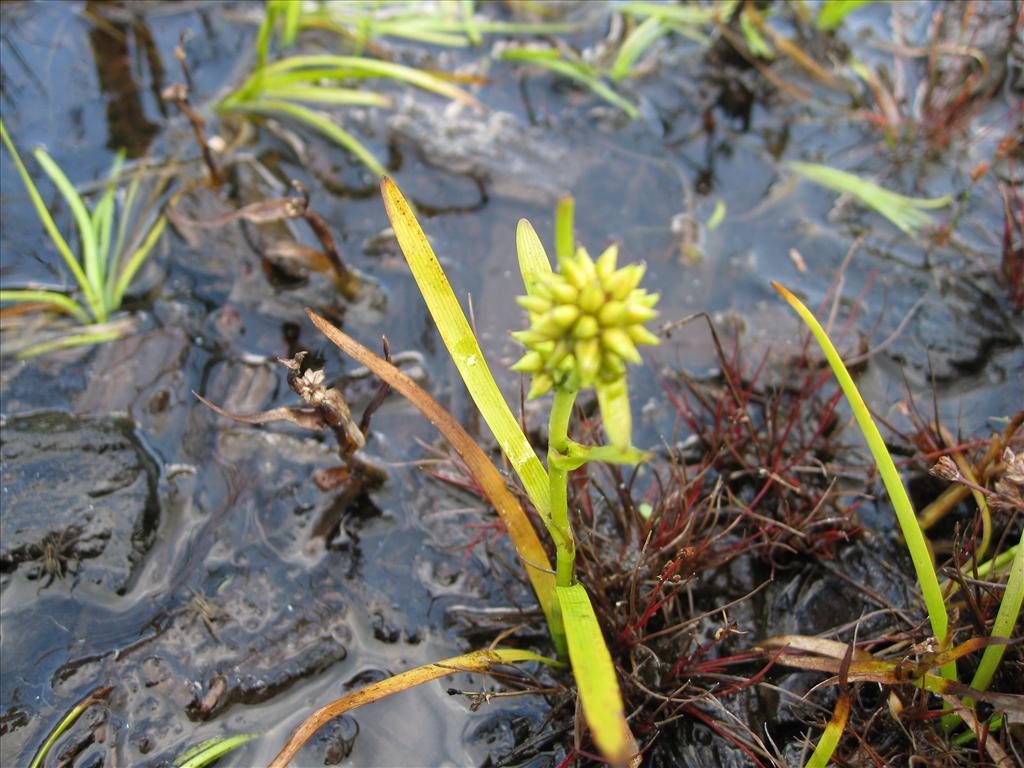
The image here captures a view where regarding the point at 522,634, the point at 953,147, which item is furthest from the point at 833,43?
the point at 522,634

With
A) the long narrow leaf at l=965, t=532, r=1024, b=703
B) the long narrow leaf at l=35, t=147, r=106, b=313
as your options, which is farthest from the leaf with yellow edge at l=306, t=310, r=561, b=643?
the long narrow leaf at l=35, t=147, r=106, b=313

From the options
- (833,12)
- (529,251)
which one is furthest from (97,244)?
(833,12)

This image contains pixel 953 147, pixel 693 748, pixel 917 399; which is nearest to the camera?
pixel 693 748

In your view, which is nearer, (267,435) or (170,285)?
(267,435)

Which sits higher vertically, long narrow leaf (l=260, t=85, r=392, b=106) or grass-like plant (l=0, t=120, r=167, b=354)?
long narrow leaf (l=260, t=85, r=392, b=106)

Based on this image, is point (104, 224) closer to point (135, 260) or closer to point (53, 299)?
point (135, 260)

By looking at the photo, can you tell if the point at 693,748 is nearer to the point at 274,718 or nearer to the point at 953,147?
the point at 274,718

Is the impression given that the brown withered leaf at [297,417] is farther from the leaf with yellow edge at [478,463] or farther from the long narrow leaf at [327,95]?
the long narrow leaf at [327,95]

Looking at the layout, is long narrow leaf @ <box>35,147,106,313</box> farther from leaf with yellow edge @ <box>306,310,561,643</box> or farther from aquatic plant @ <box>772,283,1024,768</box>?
aquatic plant @ <box>772,283,1024,768</box>
